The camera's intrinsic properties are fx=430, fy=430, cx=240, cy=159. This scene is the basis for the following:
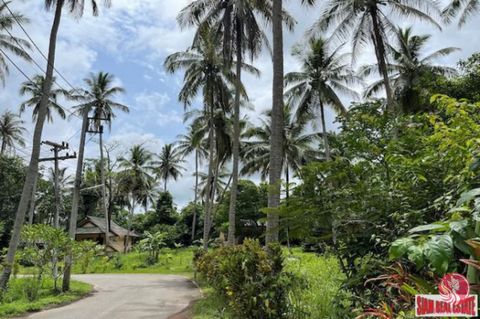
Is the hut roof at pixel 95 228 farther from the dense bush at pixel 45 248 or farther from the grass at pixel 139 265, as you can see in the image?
the dense bush at pixel 45 248

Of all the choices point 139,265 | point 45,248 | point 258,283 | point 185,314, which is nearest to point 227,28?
point 45,248

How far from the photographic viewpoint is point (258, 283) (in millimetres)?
6590

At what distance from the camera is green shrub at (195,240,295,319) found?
641cm

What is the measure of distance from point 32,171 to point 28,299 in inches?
170

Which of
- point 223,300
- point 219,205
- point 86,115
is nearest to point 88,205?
point 219,205

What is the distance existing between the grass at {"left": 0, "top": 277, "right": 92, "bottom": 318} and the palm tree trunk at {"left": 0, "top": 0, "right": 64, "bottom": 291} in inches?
21.8

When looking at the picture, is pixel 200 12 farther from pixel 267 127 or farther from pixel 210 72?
pixel 267 127

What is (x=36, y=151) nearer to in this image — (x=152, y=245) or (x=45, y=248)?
(x=45, y=248)

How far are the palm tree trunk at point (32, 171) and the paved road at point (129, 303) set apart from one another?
2.75 m

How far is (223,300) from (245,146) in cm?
2524

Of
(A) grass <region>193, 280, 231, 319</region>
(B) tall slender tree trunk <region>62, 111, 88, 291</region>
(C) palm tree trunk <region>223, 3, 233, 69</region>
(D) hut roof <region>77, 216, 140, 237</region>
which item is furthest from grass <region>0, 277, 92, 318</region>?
(D) hut roof <region>77, 216, 140, 237</region>

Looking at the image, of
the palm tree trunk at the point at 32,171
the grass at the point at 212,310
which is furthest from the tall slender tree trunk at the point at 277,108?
the palm tree trunk at the point at 32,171

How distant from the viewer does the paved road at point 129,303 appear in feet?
37.5

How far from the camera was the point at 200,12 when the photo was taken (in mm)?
17750
